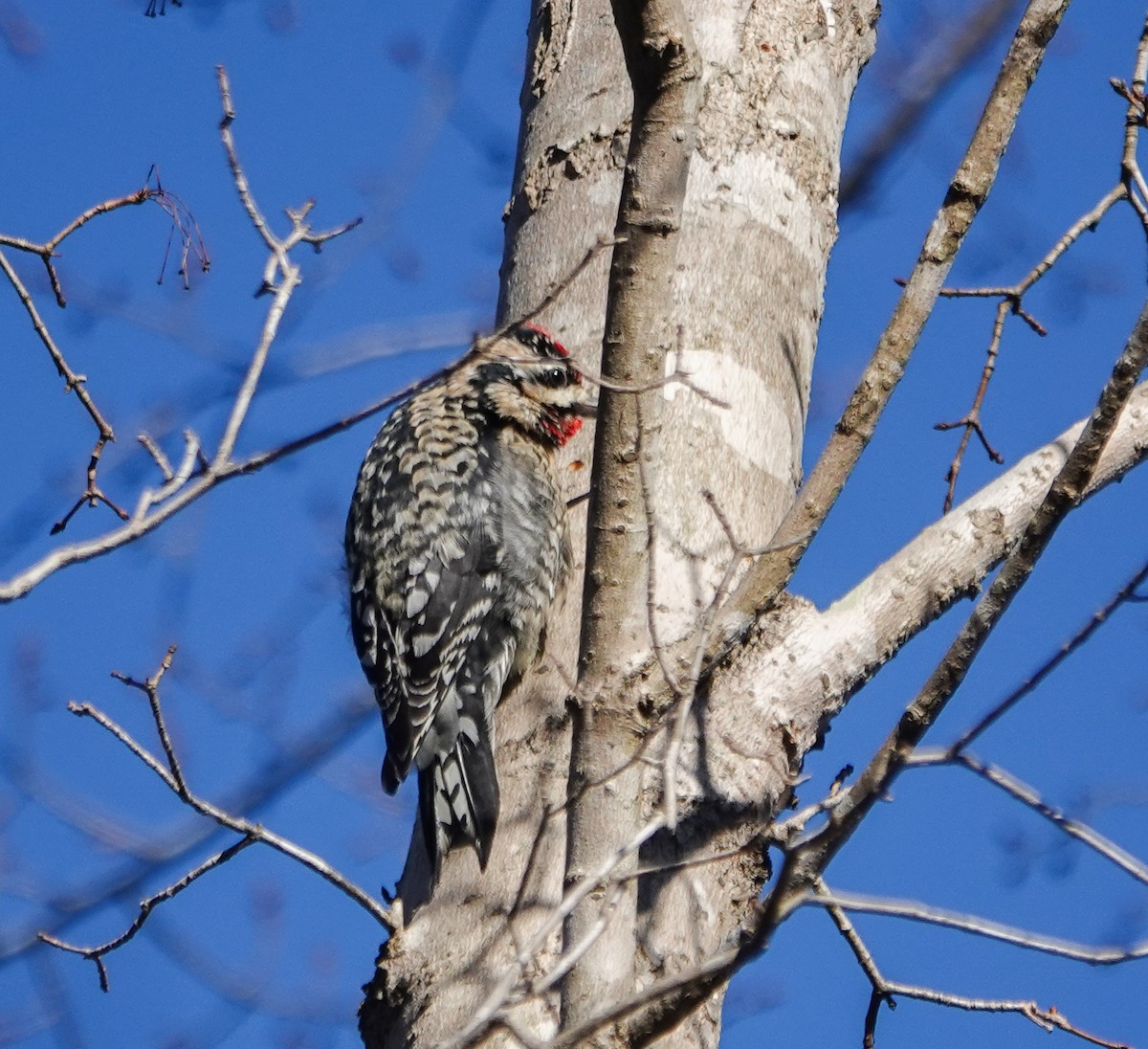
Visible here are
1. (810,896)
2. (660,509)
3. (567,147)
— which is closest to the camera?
(810,896)

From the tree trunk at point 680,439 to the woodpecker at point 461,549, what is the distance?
0.12 meters

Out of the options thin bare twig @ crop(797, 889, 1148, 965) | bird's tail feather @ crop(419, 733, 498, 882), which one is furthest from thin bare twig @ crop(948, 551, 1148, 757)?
bird's tail feather @ crop(419, 733, 498, 882)

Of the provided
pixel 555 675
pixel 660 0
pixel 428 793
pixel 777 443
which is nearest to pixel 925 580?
pixel 777 443

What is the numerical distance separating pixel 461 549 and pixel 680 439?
92cm

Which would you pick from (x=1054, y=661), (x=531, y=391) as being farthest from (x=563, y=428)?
(x=1054, y=661)

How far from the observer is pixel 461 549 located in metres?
3.92

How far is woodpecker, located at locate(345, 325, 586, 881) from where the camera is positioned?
356 centimetres

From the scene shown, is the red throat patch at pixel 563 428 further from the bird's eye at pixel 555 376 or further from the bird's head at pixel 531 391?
the bird's eye at pixel 555 376

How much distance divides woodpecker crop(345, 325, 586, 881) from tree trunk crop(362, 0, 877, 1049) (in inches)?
4.9

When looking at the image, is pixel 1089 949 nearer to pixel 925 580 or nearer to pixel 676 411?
pixel 925 580

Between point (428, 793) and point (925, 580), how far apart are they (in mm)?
1124

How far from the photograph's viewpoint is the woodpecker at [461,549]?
3.56 meters

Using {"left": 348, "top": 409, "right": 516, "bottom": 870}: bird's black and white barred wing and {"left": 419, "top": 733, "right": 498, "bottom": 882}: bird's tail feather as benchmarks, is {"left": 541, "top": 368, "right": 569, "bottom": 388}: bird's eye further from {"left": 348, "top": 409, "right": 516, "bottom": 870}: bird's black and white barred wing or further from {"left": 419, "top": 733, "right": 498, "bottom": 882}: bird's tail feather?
{"left": 419, "top": 733, "right": 498, "bottom": 882}: bird's tail feather

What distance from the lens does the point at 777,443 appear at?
332cm
